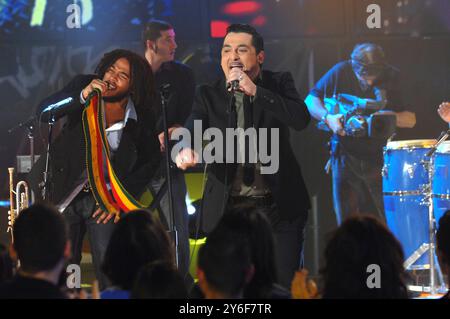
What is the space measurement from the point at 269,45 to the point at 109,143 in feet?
5.49

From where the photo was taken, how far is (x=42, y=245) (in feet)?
11.4

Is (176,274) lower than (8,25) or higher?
lower

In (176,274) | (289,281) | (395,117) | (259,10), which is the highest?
(259,10)

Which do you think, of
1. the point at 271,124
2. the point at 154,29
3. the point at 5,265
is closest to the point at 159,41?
the point at 154,29

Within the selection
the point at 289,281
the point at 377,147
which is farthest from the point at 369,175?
the point at 289,281

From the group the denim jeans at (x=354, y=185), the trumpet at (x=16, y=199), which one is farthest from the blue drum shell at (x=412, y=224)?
the trumpet at (x=16, y=199)

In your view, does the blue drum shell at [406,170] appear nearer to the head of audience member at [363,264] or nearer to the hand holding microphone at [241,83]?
the hand holding microphone at [241,83]

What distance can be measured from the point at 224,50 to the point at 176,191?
50.6 inches

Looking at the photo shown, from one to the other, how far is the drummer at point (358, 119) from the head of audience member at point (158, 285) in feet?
13.0

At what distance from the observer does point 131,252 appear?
3.73m

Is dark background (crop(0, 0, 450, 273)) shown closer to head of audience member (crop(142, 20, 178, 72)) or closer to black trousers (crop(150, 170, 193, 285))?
head of audience member (crop(142, 20, 178, 72))

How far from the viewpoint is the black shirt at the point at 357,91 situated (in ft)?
22.8

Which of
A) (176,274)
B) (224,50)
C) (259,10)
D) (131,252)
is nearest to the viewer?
(176,274)
